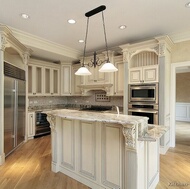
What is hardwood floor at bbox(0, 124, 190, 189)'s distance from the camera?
2.31m

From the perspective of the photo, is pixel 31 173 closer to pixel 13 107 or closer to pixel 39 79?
pixel 13 107

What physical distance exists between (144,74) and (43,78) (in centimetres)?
336

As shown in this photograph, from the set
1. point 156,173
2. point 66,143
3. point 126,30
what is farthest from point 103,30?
point 156,173

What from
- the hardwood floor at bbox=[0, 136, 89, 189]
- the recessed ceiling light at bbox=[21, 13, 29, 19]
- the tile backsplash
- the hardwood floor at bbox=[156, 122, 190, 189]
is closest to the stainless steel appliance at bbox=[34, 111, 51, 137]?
the tile backsplash

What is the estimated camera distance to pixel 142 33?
3678 mm

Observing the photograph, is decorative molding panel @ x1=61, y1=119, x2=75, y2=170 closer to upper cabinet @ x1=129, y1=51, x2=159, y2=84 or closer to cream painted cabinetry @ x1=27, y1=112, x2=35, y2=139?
upper cabinet @ x1=129, y1=51, x2=159, y2=84

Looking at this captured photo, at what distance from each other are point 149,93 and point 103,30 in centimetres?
187

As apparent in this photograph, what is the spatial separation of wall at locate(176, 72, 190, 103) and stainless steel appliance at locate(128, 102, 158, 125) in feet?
17.2

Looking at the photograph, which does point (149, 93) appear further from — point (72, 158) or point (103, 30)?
point (72, 158)

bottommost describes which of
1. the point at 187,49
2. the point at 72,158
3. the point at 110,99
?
the point at 72,158

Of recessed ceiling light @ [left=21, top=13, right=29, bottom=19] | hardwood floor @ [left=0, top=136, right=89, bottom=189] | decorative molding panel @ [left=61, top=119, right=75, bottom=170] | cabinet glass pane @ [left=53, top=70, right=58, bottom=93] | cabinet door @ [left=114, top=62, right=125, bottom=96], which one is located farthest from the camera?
cabinet glass pane @ [left=53, top=70, right=58, bottom=93]

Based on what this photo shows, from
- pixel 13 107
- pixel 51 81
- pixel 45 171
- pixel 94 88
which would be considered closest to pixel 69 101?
pixel 51 81

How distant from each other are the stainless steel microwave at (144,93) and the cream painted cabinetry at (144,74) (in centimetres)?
13

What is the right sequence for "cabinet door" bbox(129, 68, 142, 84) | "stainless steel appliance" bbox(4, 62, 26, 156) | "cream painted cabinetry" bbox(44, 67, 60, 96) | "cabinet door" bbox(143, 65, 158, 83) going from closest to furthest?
1. "stainless steel appliance" bbox(4, 62, 26, 156)
2. "cabinet door" bbox(143, 65, 158, 83)
3. "cabinet door" bbox(129, 68, 142, 84)
4. "cream painted cabinetry" bbox(44, 67, 60, 96)
